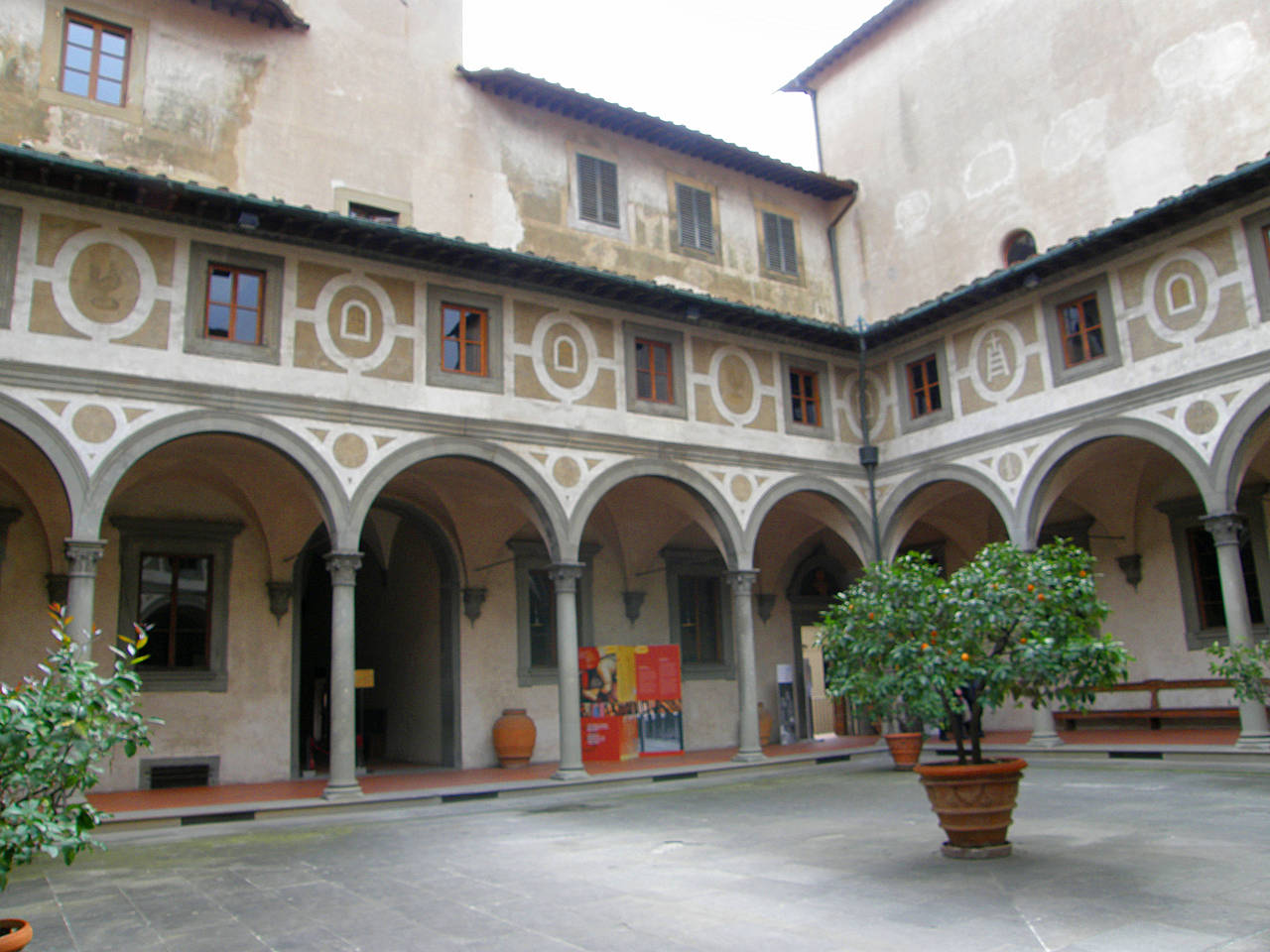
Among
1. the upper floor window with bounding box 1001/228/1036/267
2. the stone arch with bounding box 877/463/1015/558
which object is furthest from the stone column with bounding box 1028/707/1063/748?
the upper floor window with bounding box 1001/228/1036/267

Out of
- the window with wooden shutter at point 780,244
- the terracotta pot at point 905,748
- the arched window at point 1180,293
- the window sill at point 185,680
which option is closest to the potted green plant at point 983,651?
the terracotta pot at point 905,748

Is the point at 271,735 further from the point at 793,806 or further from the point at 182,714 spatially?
the point at 793,806

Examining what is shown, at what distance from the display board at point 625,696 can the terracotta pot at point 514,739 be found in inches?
39.6

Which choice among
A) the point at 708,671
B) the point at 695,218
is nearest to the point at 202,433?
the point at 695,218

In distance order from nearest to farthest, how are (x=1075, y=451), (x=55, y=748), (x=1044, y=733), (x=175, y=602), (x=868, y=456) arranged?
(x=55, y=748)
(x=175, y=602)
(x=1075, y=451)
(x=1044, y=733)
(x=868, y=456)

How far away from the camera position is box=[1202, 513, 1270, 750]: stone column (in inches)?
517

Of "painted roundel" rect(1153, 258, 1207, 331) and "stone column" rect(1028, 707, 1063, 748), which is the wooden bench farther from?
"painted roundel" rect(1153, 258, 1207, 331)

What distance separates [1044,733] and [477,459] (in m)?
9.96

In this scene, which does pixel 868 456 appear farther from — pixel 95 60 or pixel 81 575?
pixel 95 60

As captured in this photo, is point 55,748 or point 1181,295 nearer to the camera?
point 55,748

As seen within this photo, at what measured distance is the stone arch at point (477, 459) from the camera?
512 inches

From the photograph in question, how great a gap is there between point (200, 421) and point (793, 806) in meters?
8.31

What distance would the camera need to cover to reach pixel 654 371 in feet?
53.9

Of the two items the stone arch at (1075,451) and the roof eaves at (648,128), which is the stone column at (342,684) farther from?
the stone arch at (1075,451)
